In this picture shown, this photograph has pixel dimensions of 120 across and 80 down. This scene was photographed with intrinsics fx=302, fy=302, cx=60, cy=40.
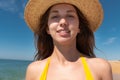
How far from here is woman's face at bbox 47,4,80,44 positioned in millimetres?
2816

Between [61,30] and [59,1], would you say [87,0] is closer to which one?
[59,1]

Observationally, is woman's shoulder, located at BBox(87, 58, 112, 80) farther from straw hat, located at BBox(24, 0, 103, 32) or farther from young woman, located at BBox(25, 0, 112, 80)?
straw hat, located at BBox(24, 0, 103, 32)

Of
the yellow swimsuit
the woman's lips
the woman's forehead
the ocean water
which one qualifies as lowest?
the ocean water

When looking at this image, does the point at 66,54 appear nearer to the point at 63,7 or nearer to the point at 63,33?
the point at 63,33

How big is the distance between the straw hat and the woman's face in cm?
9

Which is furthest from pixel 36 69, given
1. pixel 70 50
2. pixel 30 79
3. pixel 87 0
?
pixel 87 0

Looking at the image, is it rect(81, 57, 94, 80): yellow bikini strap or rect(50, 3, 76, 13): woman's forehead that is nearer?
rect(81, 57, 94, 80): yellow bikini strap

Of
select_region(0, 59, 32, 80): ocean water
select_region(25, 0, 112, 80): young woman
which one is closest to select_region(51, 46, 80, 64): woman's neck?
select_region(25, 0, 112, 80): young woman

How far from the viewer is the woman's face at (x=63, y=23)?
9.24ft

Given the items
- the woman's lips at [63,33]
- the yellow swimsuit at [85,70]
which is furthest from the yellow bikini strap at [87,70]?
the woman's lips at [63,33]

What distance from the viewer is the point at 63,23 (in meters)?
2.82

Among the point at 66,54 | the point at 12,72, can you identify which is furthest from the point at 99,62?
the point at 12,72

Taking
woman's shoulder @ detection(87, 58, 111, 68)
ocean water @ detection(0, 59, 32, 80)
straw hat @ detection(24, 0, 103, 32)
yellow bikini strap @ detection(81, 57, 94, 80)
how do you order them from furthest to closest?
ocean water @ detection(0, 59, 32, 80), straw hat @ detection(24, 0, 103, 32), woman's shoulder @ detection(87, 58, 111, 68), yellow bikini strap @ detection(81, 57, 94, 80)

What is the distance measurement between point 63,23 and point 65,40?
0.17 meters
